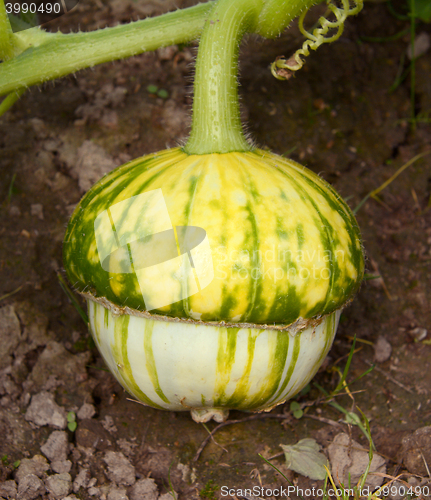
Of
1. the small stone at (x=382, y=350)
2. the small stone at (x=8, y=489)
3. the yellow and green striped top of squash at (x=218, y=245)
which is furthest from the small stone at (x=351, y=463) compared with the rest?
the small stone at (x=8, y=489)

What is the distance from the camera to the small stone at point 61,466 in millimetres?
1731

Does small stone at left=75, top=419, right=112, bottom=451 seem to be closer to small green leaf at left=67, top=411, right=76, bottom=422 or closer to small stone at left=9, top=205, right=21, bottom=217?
small green leaf at left=67, top=411, right=76, bottom=422

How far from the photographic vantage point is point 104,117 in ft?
8.66

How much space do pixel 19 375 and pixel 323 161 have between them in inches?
72.4

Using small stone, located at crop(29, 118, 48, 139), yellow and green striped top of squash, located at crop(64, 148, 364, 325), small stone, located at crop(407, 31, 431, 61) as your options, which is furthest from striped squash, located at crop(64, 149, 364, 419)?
small stone, located at crop(407, 31, 431, 61)

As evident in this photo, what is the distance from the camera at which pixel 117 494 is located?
66.8 inches

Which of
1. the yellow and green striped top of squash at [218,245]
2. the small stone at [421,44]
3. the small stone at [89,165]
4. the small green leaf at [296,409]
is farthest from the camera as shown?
the small stone at [421,44]

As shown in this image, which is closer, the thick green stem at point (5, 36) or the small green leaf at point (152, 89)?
the thick green stem at point (5, 36)

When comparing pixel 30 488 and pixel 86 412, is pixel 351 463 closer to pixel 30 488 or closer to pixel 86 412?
pixel 86 412

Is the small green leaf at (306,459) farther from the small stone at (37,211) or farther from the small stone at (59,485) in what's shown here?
the small stone at (37,211)

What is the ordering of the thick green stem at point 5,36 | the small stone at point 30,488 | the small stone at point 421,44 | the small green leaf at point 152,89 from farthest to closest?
the small stone at point 421,44, the small green leaf at point 152,89, the thick green stem at point 5,36, the small stone at point 30,488

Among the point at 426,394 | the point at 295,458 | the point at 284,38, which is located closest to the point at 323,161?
the point at 284,38

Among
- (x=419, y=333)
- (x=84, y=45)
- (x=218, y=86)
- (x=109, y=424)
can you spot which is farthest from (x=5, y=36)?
(x=419, y=333)

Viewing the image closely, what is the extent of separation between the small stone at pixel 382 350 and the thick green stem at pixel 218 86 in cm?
109
